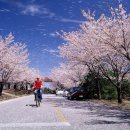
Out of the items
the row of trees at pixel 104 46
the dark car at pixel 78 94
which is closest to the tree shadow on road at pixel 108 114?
the row of trees at pixel 104 46

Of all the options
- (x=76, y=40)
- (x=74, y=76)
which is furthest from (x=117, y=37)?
(x=74, y=76)

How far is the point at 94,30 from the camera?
25.9 meters

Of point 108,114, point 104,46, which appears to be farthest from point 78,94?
point 108,114

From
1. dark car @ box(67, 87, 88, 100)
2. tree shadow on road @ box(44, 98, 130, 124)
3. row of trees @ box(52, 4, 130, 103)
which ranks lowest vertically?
tree shadow on road @ box(44, 98, 130, 124)

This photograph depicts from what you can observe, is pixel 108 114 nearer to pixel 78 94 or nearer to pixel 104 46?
pixel 104 46

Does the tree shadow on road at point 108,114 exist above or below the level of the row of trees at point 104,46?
below

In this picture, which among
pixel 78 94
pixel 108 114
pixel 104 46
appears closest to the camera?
pixel 108 114

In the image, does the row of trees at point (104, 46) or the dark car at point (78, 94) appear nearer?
the row of trees at point (104, 46)

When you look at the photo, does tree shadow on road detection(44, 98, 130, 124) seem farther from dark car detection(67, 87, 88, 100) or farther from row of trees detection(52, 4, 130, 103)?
dark car detection(67, 87, 88, 100)

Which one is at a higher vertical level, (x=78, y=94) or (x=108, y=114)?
(x=78, y=94)

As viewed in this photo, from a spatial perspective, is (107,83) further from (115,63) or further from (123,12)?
(123,12)

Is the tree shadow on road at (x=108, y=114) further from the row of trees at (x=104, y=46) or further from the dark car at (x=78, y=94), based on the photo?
the dark car at (x=78, y=94)

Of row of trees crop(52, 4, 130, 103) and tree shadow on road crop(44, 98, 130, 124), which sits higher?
row of trees crop(52, 4, 130, 103)

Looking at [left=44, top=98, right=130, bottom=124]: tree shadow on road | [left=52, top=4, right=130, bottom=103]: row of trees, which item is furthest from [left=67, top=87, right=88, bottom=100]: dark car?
[left=44, top=98, right=130, bottom=124]: tree shadow on road
